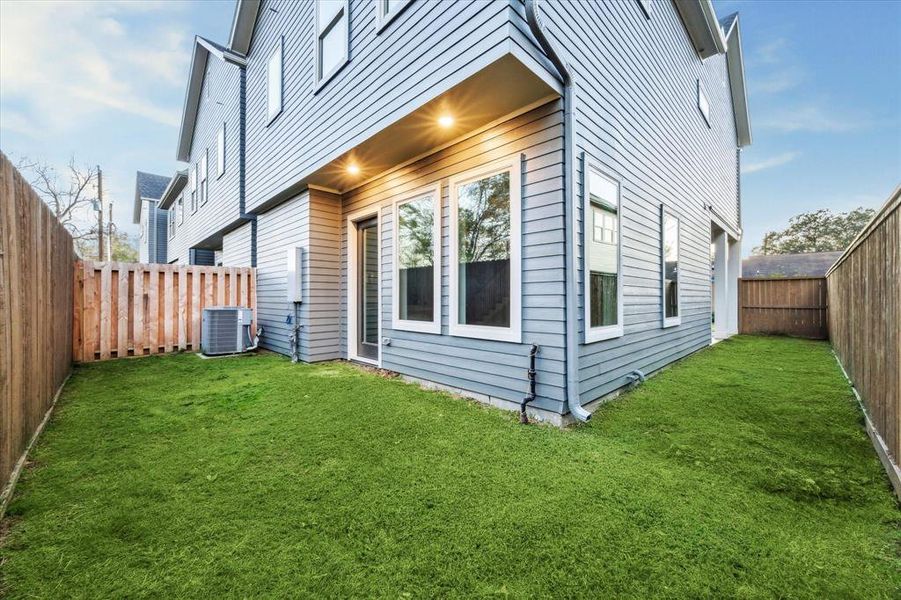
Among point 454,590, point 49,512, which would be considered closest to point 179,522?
point 49,512

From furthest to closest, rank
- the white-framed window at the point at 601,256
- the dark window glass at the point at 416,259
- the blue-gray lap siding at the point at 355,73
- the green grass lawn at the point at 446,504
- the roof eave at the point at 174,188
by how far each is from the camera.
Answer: the roof eave at the point at 174,188 < the dark window glass at the point at 416,259 < the white-framed window at the point at 601,256 < the blue-gray lap siding at the point at 355,73 < the green grass lawn at the point at 446,504

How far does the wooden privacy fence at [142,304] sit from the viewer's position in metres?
5.45

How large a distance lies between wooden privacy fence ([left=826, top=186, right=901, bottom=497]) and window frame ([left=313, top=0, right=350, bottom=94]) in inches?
204

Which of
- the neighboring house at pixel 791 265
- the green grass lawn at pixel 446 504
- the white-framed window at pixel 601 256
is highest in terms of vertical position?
the neighboring house at pixel 791 265

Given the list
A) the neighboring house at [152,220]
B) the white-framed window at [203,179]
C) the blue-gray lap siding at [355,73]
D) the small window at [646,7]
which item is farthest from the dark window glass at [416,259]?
the neighboring house at [152,220]

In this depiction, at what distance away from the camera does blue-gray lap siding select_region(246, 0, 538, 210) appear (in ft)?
9.59

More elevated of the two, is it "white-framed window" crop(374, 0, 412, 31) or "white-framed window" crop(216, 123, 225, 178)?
"white-framed window" crop(216, 123, 225, 178)

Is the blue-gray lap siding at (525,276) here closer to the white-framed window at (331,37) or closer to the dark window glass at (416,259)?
the dark window glass at (416,259)

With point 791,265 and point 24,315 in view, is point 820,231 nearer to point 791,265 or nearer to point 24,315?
point 791,265

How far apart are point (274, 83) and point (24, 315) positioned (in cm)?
590

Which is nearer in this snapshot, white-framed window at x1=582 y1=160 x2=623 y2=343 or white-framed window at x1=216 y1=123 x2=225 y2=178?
white-framed window at x1=582 y1=160 x2=623 y2=343

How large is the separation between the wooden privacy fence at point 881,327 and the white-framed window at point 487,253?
2292mm

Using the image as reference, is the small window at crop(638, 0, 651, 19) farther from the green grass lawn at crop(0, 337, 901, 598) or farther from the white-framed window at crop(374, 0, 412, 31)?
the green grass lawn at crop(0, 337, 901, 598)

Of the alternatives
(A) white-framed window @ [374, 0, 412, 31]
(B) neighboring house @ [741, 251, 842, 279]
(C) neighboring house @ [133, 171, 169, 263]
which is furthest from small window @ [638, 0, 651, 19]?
(C) neighboring house @ [133, 171, 169, 263]
